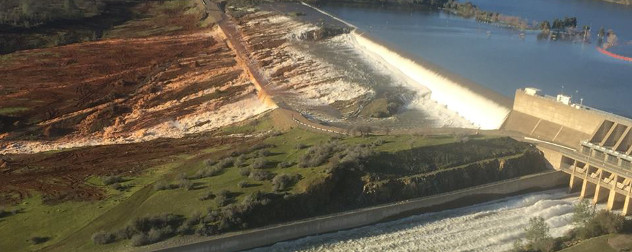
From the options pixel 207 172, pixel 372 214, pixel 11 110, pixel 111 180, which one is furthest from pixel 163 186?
pixel 11 110

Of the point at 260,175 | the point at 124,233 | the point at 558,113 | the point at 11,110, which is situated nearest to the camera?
Result: the point at 124,233

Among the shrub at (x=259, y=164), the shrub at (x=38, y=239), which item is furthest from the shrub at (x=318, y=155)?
the shrub at (x=38, y=239)

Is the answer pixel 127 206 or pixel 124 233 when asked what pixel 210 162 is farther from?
pixel 124 233

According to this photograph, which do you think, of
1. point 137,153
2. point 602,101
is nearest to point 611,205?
point 602,101

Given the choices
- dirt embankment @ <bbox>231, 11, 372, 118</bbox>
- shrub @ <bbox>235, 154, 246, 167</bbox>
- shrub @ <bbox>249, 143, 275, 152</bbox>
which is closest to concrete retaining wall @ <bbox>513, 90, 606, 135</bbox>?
dirt embankment @ <bbox>231, 11, 372, 118</bbox>

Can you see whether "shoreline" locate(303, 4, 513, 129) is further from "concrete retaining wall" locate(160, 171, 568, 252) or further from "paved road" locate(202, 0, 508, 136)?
"concrete retaining wall" locate(160, 171, 568, 252)

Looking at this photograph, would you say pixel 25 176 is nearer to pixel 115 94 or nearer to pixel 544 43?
pixel 115 94

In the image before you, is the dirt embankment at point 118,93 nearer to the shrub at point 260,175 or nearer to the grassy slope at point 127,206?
the grassy slope at point 127,206
